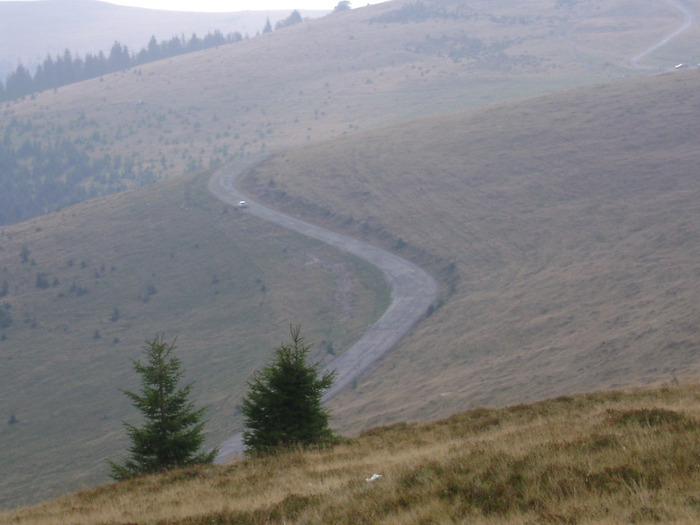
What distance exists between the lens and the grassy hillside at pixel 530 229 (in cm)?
2988

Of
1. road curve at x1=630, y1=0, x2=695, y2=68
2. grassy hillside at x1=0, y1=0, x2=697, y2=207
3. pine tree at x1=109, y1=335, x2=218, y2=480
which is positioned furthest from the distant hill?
road curve at x1=630, y1=0, x2=695, y2=68

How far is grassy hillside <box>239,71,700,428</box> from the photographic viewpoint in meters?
29.9

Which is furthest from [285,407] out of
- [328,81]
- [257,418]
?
[328,81]

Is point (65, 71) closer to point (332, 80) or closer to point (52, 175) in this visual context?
point (52, 175)

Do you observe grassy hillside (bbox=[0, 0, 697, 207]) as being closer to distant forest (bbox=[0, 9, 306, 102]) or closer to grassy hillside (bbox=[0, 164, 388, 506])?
distant forest (bbox=[0, 9, 306, 102])

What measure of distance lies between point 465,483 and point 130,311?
49171 millimetres

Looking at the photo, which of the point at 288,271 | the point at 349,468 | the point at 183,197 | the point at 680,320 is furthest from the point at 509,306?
the point at 183,197

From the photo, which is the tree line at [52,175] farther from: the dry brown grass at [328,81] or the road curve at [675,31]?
the road curve at [675,31]

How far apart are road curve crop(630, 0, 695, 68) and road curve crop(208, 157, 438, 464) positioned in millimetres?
84827

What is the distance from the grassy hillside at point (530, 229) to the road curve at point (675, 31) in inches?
2106

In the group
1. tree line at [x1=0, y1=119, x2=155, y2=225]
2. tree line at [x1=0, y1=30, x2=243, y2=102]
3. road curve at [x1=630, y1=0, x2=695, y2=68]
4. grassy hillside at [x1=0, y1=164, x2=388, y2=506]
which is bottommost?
grassy hillside at [x1=0, y1=164, x2=388, y2=506]

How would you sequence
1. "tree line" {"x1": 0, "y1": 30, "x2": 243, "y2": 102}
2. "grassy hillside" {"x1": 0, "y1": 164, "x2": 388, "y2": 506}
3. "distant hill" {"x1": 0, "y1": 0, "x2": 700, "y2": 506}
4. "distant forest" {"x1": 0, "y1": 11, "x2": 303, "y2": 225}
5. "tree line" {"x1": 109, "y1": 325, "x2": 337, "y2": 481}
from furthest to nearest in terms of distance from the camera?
"tree line" {"x1": 0, "y1": 30, "x2": 243, "y2": 102}
"distant forest" {"x1": 0, "y1": 11, "x2": 303, "y2": 225}
"grassy hillside" {"x1": 0, "y1": 164, "x2": 388, "y2": 506}
"distant hill" {"x1": 0, "y1": 0, "x2": 700, "y2": 506}
"tree line" {"x1": 109, "y1": 325, "x2": 337, "y2": 481}

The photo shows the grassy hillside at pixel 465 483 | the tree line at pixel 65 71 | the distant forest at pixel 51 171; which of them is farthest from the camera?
the tree line at pixel 65 71

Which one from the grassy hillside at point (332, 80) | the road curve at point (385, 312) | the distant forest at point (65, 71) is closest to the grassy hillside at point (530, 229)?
the road curve at point (385, 312)
